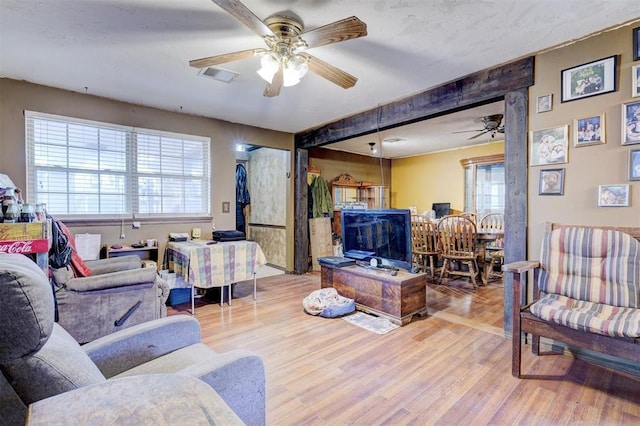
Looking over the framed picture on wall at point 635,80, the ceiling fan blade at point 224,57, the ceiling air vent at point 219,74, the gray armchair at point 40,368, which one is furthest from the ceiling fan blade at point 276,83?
the framed picture on wall at point 635,80

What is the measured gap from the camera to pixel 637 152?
206cm

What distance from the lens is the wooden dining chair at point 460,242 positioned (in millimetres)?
4125

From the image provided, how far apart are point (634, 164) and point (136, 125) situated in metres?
4.76

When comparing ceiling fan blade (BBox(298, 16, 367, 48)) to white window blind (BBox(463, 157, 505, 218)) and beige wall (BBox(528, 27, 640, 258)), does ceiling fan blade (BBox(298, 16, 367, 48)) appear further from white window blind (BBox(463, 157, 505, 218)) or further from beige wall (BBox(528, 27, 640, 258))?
white window blind (BBox(463, 157, 505, 218))

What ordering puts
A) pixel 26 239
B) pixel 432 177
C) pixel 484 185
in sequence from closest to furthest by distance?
pixel 26 239 < pixel 484 185 < pixel 432 177


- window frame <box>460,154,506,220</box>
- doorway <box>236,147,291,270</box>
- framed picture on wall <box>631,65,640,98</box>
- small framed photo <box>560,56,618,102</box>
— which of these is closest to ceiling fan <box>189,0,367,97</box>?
small framed photo <box>560,56,618,102</box>

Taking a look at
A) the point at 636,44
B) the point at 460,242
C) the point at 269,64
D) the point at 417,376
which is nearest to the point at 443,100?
the point at 636,44

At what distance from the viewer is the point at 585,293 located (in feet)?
6.94

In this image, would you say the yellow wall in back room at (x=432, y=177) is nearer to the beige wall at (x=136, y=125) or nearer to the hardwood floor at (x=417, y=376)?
the beige wall at (x=136, y=125)

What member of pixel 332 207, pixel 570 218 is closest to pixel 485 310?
pixel 570 218

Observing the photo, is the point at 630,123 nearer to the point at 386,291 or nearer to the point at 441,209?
the point at 386,291

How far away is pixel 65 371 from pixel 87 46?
2.63m

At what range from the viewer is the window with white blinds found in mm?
3225

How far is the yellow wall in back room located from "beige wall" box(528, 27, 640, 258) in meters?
3.60
